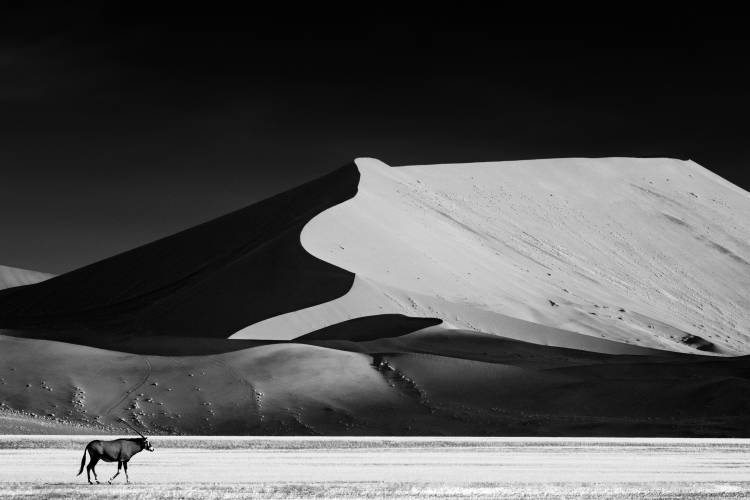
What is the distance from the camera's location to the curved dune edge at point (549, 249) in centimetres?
5619

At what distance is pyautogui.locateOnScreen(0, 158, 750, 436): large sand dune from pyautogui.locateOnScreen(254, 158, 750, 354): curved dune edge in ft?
0.67

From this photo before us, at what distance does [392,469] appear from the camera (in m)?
19.4

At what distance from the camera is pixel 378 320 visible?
4956 centimetres

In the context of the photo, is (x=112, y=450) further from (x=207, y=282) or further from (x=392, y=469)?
(x=207, y=282)

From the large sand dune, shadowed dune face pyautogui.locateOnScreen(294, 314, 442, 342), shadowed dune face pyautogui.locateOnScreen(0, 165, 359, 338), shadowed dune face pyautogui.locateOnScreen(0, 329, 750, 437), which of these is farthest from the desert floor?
shadowed dune face pyautogui.locateOnScreen(0, 165, 359, 338)

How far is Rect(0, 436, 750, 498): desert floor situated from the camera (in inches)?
614

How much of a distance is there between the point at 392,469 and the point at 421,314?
33046 mm

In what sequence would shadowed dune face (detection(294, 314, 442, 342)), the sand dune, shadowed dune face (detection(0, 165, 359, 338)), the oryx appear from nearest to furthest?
the oryx, shadowed dune face (detection(294, 314, 442, 342)), shadowed dune face (detection(0, 165, 359, 338)), the sand dune

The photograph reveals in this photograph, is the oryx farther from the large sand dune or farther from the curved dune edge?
the curved dune edge

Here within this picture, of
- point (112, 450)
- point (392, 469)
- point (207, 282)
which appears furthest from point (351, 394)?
point (207, 282)

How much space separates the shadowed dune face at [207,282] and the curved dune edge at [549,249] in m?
1.55

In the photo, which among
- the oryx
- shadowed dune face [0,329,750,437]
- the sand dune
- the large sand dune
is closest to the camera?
the oryx

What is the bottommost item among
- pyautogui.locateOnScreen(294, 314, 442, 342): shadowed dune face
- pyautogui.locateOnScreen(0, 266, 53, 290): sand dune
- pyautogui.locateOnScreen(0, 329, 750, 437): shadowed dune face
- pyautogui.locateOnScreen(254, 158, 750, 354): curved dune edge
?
pyautogui.locateOnScreen(0, 266, 53, 290): sand dune

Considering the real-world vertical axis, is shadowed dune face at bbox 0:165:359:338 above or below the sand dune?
above
